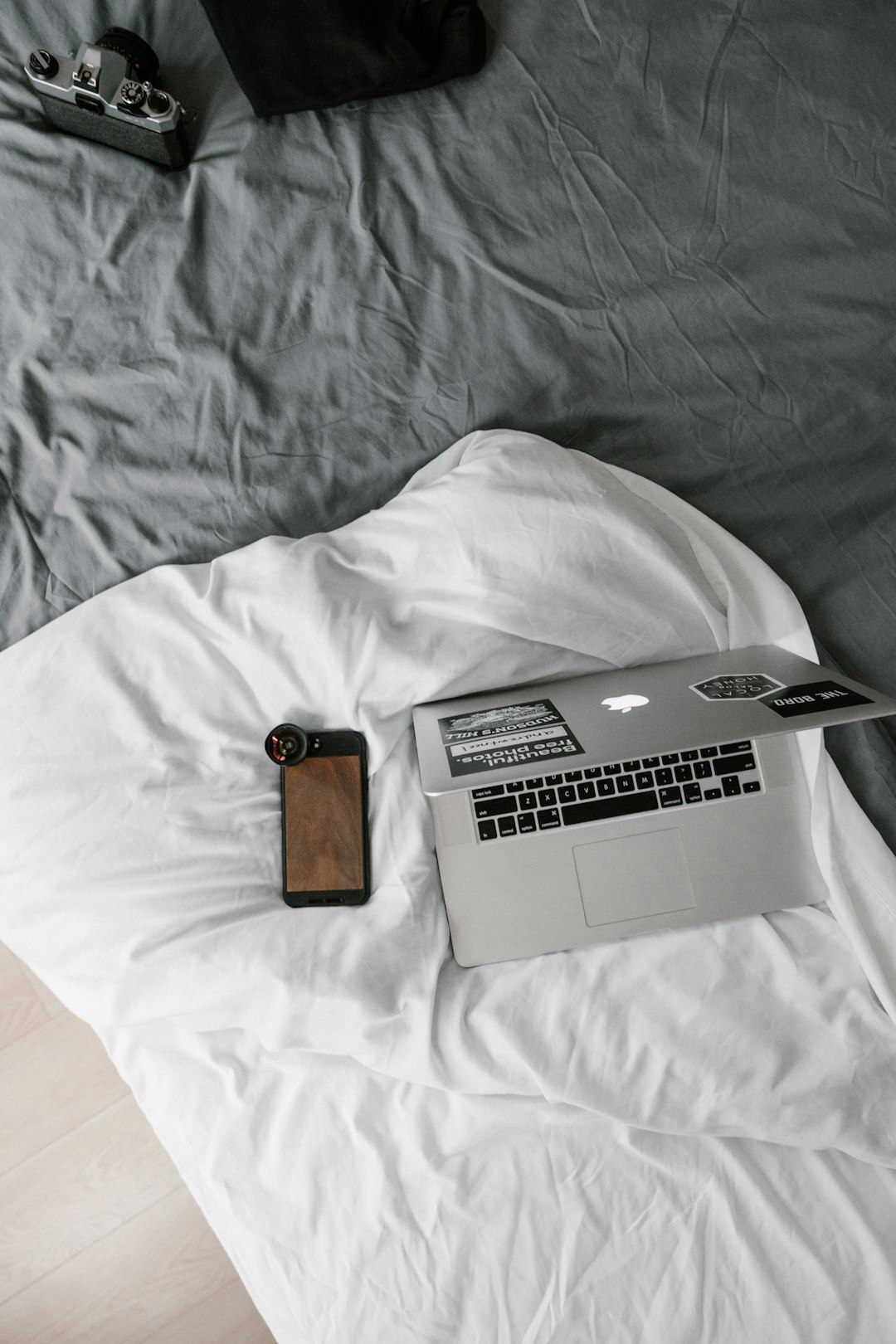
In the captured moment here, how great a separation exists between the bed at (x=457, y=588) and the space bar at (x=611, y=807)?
0.15 m

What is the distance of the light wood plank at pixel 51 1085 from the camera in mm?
1066

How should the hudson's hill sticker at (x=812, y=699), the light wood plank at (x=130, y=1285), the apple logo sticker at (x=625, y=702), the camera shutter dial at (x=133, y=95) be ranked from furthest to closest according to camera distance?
1. the light wood plank at (x=130, y=1285)
2. the camera shutter dial at (x=133, y=95)
3. the apple logo sticker at (x=625, y=702)
4. the hudson's hill sticker at (x=812, y=699)

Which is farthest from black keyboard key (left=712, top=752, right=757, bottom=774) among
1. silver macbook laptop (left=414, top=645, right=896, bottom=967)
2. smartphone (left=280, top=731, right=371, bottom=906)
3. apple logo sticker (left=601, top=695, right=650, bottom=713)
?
smartphone (left=280, top=731, right=371, bottom=906)

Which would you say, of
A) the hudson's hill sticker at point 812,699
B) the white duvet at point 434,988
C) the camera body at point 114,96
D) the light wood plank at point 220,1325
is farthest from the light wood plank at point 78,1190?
the camera body at point 114,96

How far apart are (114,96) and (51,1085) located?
4.01 ft

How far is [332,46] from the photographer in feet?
3.08

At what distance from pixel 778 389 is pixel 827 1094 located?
0.77 metres

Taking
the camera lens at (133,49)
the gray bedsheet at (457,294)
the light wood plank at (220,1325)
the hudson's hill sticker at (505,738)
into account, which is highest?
the camera lens at (133,49)

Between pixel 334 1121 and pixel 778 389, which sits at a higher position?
pixel 778 389

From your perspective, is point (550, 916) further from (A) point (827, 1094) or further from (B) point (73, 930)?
(B) point (73, 930)

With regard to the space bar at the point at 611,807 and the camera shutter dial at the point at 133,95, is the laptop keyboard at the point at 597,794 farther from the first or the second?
the camera shutter dial at the point at 133,95

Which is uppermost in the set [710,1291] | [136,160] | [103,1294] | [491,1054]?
[136,160]

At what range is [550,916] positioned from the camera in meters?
0.84

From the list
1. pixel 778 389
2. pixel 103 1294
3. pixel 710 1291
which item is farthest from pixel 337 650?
pixel 103 1294
